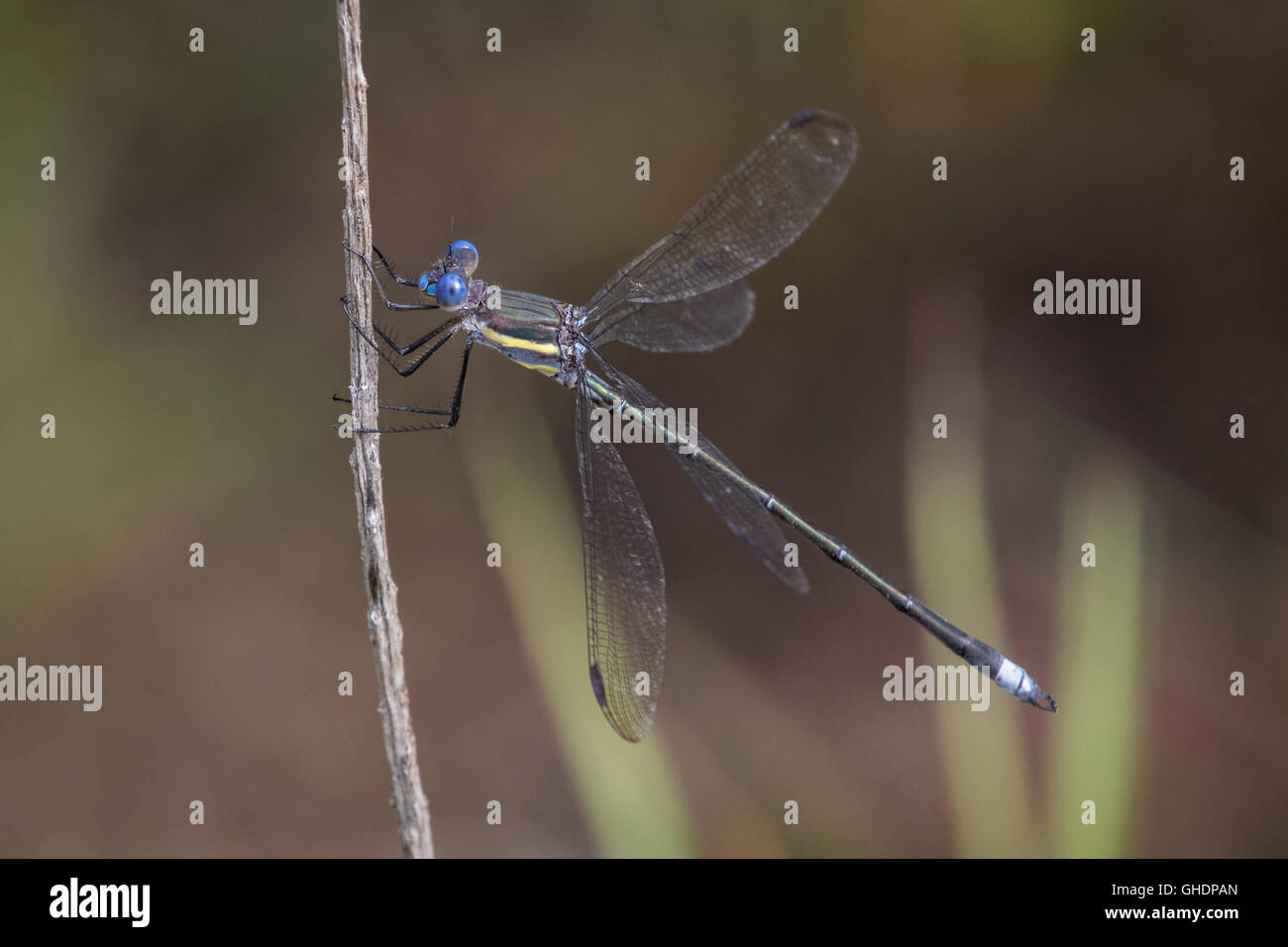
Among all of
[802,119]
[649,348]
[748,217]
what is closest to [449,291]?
[649,348]

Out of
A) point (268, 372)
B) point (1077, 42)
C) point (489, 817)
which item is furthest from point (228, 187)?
point (1077, 42)

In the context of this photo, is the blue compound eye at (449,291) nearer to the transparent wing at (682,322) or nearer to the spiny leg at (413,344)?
the spiny leg at (413,344)

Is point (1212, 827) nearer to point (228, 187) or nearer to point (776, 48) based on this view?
point (776, 48)

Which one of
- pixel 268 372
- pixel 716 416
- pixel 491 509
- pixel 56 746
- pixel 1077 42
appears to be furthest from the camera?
pixel 716 416

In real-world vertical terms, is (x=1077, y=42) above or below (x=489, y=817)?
above

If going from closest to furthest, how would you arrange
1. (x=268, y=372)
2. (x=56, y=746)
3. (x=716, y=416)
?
(x=56, y=746) → (x=268, y=372) → (x=716, y=416)

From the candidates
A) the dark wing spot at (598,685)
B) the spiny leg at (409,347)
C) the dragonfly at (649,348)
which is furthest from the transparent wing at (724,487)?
the dark wing spot at (598,685)

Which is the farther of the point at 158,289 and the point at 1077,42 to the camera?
the point at 1077,42
